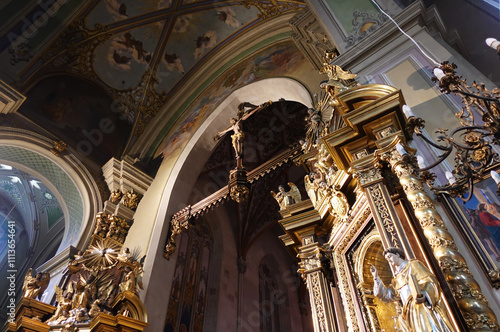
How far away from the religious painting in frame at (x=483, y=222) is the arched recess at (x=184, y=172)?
11.8ft

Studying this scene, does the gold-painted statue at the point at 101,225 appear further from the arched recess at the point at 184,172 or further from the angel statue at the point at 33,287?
the angel statue at the point at 33,287

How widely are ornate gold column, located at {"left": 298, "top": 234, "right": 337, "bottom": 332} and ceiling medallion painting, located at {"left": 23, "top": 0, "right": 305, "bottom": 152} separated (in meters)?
5.18

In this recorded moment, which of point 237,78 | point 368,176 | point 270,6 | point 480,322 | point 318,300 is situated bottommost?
point 480,322

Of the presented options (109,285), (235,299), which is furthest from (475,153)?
(235,299)

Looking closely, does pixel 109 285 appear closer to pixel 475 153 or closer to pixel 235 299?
pixel 235 299

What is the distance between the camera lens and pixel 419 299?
212 cm

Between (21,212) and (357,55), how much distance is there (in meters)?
11.1

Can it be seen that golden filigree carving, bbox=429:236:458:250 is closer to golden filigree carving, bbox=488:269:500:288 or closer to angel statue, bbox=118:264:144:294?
golden filigree carving, bbox=488:269:500:288

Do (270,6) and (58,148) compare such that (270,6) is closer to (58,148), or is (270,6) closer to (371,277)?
(58,148)

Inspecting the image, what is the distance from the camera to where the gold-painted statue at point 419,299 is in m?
2.04

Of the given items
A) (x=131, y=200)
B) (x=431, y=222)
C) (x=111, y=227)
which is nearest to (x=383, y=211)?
(x=431, y=222)

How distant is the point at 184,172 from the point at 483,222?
19.1ft

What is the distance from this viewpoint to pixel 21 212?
11.2 meters

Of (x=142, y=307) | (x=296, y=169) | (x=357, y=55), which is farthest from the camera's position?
(x=296, y=169)
